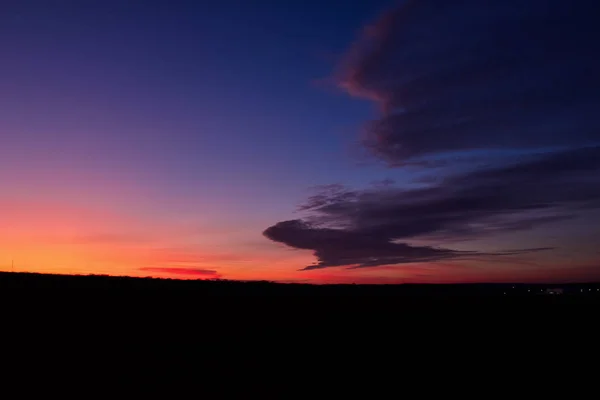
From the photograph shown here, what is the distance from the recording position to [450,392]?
1617 cm

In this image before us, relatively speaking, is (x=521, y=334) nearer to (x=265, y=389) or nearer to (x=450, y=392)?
(x=450, y=392)

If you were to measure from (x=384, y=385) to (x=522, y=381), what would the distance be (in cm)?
495

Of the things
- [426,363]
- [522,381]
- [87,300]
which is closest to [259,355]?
[426,363]

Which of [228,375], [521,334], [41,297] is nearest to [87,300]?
[41,297]

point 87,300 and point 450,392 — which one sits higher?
point 87,300

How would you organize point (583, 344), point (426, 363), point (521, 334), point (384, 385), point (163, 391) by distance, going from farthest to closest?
point (521, 334)
point (583, 344)
point (426, 363)
point (384, 385)
point (163, 391)

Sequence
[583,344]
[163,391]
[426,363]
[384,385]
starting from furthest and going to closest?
1. [583,344]
2. [426,363]
3. [384,385]
4. [163,391]

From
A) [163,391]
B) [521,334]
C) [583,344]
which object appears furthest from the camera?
[521,334]

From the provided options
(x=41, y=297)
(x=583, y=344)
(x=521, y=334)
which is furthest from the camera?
(x=41, y=297)

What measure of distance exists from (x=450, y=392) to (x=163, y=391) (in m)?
8.88

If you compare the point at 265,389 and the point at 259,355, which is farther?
the point at 259,355

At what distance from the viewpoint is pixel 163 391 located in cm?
1552

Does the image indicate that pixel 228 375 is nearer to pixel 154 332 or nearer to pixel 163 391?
pixel 163 391

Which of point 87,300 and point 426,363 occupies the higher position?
point 87,300
